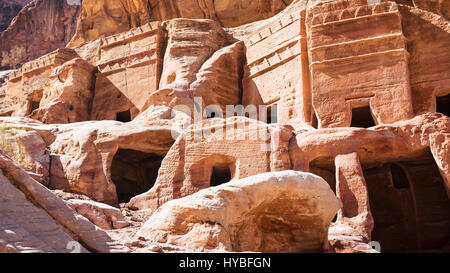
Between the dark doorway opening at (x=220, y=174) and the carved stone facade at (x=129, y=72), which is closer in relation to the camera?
the dark doorway opening at (x=220, y=174)

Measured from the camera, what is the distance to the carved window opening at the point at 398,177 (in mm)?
16708

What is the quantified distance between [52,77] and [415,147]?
19.2m

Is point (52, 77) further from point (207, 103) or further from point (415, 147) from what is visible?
point (415, 147)

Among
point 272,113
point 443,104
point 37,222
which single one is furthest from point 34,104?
point 37,222

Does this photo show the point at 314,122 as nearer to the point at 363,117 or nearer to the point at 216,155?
the point at 363,117

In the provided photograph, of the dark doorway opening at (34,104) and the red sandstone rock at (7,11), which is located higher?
→ the red sandstone rock at (7,11)

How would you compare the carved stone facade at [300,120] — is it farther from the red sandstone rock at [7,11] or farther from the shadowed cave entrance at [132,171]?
the red sandstone rock at [7,11]

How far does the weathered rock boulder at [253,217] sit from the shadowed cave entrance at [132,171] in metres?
9.74

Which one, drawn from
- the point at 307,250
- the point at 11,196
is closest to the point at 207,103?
the point at 307,250

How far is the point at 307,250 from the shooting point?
9.30 metres

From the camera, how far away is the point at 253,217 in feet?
29.6

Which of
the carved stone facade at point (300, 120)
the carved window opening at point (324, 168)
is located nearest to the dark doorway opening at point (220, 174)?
the carved stone facade at point (300, 120)

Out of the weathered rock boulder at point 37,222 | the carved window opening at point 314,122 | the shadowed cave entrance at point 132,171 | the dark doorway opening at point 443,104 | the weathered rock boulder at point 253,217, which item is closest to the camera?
the weathered rock boulder at point 37,222

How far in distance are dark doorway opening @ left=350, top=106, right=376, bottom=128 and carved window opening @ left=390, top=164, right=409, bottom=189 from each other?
2.28m
